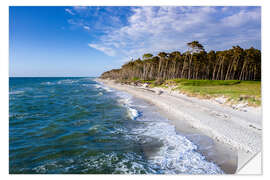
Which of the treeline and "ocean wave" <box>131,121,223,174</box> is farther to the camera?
the treeline

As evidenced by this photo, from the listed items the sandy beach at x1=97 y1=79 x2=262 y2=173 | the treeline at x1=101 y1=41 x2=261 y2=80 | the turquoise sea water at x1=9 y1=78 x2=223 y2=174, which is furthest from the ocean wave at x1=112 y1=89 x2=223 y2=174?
the treeline at x1=101 y1=41 x2=261 y2=80

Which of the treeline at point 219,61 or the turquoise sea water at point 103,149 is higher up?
the treeline at point 219,61

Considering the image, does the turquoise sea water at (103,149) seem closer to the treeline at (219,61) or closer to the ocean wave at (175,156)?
the ocean wave at (175,156)

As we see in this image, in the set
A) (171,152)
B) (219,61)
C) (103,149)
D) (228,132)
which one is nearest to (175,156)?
(171,152)

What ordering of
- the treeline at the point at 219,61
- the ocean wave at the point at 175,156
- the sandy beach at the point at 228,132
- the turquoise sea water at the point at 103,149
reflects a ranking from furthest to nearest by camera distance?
1. the treeline at the point at 219,61
2. the sandy beach at the point at 228,132
3. the turquoise sea water at the point at 103,149
4. the ocean wave at the point at 175,156

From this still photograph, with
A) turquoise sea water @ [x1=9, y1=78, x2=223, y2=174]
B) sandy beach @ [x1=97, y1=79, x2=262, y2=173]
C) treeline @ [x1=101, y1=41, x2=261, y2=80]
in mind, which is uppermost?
treeline @ [x1=101, y1=41, x2=261, y2=80]

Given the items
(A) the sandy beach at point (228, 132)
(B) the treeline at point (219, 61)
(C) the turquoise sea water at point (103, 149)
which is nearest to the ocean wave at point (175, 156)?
(C) the turquoise sea water at point (103, 149)

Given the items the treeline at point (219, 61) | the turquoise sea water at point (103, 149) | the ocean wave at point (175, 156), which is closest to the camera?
the ocean wave at point (175, 156)

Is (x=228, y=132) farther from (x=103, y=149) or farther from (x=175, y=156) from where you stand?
(x=103, y=149)

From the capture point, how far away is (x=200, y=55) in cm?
4856

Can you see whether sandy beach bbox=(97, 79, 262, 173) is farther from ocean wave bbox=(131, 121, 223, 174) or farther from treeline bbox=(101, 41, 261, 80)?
treeline bbox=(101, 41, 261, 80)

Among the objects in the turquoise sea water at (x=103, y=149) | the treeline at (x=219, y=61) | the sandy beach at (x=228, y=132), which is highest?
the treeline at (x=219, y=61)

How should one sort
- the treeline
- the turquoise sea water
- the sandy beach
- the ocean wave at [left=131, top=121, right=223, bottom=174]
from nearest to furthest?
the ocean wave at [left=131, top=121, right=223, bottom=174], the turquoise sea water, the sandy beach, the treeline

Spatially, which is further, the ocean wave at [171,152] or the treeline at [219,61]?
the treeline at [219,61]
